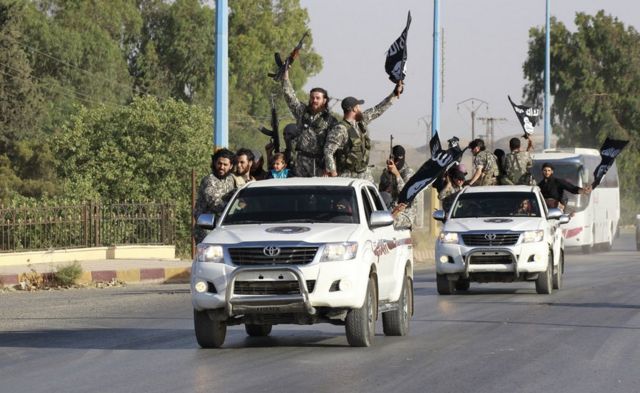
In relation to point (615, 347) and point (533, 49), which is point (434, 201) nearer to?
point (615, 347)

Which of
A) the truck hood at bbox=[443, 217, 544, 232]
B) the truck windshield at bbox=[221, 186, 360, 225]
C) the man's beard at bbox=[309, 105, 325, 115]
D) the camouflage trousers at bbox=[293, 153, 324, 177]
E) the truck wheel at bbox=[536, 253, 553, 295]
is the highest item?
the man's beard at bbox=[309, 105, 325, 115]

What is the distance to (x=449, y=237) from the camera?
73.2ft

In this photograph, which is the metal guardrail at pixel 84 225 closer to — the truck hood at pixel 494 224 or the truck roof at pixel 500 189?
the truck roof at pixel 500 189

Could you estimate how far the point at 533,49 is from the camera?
95812 millimetres

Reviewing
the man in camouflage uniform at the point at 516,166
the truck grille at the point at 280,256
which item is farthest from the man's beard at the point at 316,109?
the man in camouflage uniform at the point at 516,166

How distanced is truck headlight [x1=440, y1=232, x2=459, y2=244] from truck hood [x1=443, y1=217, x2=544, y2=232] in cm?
6

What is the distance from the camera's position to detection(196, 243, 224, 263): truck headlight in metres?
12.9

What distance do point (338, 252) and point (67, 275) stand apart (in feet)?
44.3

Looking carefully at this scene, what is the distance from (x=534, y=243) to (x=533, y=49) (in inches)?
2966

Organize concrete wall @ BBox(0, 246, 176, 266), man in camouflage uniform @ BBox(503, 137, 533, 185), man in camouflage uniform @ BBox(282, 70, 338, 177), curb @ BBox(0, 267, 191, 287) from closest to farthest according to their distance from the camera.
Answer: man in camouflage uniform @ BBox(282, 70, 338, 177), curb @ BBox(0, 267, 191, 287), man in camouflage uniform @ BBox(503, 137, 533, 185), concrete wall @ BBox(0, 246, 176, 266)

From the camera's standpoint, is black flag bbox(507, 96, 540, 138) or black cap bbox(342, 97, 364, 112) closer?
black cap bbox(342, 97, 364, 112)

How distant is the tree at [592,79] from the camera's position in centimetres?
9306

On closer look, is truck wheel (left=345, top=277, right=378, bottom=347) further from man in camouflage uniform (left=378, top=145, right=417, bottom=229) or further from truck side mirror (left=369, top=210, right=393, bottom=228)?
man in camouflage uniform (left=378, top=145, right=417, bottom=229)

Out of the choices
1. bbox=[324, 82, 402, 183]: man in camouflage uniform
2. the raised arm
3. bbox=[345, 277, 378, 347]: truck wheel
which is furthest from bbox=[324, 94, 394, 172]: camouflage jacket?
bbox=[345, 277, 378, 347]: truck wheel
